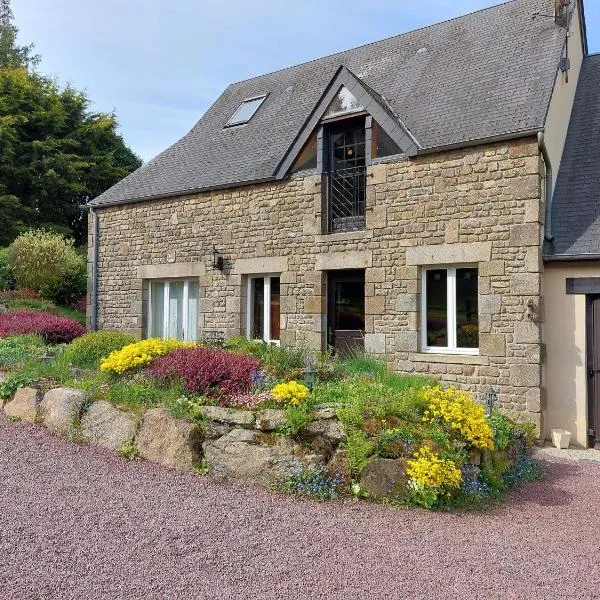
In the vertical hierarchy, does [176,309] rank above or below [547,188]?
below

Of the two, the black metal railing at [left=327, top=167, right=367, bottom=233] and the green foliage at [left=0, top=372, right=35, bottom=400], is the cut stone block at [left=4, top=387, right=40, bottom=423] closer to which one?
the green foliage at [left=0, top=372, right=35, bottom=400]

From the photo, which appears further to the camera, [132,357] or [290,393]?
[132,357]

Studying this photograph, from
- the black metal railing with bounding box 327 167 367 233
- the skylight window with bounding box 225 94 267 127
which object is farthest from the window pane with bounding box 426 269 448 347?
the skylight window with bounding box 225 94 267 127

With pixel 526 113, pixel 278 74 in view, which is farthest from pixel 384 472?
pixel 278 74

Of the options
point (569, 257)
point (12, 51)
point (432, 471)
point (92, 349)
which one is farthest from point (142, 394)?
point (12, 51)

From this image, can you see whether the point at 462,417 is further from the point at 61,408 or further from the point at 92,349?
the point at 92,349

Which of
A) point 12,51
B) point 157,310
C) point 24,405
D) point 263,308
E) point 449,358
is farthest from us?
point 12,51

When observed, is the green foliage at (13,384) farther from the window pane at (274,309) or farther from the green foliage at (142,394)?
the window pane at (274,309)

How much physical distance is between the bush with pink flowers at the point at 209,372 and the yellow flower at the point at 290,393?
26.7 inches

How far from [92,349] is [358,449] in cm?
560

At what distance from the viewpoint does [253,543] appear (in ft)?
13.5

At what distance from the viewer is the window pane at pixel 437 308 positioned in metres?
9.27

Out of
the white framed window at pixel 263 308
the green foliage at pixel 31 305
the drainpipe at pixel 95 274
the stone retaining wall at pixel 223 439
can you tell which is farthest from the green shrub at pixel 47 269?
the stone retaining wall at pixel 223 439

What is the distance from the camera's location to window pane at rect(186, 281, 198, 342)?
1252 centimetres
